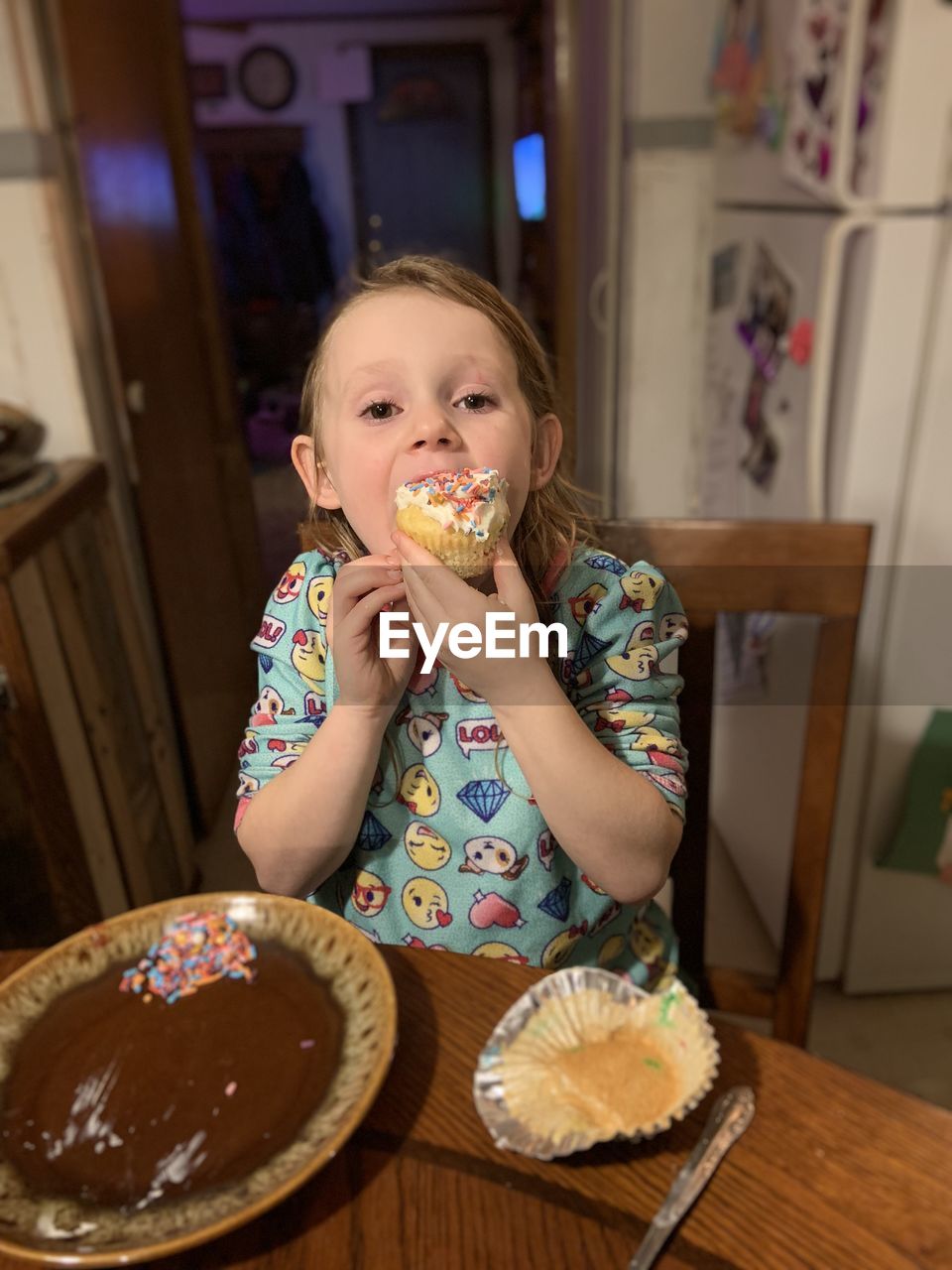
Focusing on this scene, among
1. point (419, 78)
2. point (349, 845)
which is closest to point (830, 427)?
point (349, 845)

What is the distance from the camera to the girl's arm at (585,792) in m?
0.68

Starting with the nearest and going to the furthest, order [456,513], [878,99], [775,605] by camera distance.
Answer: [456,513] < [775,605] < [878,99]

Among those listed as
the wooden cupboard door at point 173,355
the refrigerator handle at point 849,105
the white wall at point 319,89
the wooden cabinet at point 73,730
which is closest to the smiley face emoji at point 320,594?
the wooden cabinet at point 73,730

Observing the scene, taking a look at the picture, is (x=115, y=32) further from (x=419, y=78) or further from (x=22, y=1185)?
(x=419, y=78)

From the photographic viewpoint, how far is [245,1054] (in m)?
0.62

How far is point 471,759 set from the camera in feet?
2.65

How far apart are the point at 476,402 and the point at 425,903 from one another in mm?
446

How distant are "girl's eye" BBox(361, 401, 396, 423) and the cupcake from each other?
0.20 ft

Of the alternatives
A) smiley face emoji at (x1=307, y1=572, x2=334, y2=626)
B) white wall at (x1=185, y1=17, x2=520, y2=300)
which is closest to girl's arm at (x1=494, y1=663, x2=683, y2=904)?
smiley face emoji at (x1=307, y1=572, x2=334, y2=626)

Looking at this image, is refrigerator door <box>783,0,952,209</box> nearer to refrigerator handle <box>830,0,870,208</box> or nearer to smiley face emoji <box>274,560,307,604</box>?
refrigerator handle <box>830,0,870,208</box>

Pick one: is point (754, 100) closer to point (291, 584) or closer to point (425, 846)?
point (291, 584)

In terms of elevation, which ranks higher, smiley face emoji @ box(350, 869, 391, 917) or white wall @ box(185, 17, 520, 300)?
white wall @ box(185, 17, 520, 300)

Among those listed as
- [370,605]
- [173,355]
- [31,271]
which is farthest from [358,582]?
[173,355]

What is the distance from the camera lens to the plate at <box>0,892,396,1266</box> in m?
0.50
